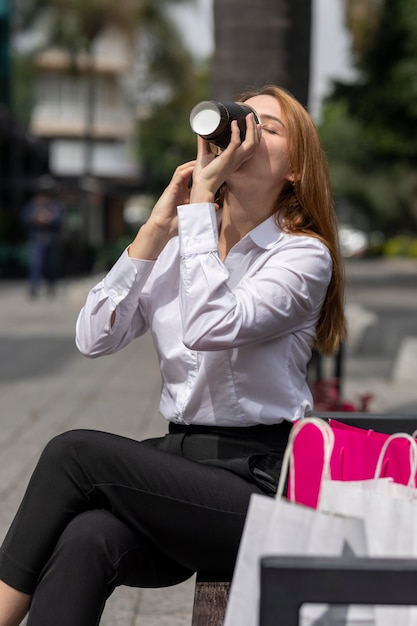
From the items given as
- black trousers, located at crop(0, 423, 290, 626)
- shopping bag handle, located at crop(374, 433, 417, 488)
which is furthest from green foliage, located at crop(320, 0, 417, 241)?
shopping bag handle, located at crop(374, 433, 417, 488)

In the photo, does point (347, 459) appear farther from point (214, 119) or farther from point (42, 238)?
point (42, 238)

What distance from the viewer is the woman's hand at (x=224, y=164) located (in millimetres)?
2746

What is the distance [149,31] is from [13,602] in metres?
38.3

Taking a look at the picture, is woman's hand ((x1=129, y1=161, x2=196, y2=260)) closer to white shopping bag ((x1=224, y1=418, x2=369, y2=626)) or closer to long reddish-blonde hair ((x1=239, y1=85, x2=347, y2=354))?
long reddish-blonde hair ((x1=239, y1=85, x2=347, y2=354))

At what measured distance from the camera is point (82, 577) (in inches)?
99.3

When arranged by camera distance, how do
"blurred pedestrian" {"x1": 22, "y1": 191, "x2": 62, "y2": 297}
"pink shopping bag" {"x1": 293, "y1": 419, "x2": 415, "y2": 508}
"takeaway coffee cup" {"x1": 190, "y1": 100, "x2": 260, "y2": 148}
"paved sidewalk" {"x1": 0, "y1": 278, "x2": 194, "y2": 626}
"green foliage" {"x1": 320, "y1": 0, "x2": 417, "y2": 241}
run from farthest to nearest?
"green foliage" {"x1": 320, "y1": 0, "x2": 417, "y2": 241} < "blurred pedestrian" {"x1": 22, "y1": 191, "x2": 62, "y2": 297} < "paved sidewalk" {"x1": 0, "y1": 278, "x2": 194, "y2": 626} < "takeaway coffee cup" {"x1": 190, "y1": 100, "x2": 260, "y2": 148} < "pink shopping bag" {"x1": 293, "y1": 419, "x2": 415, "y2": 508}

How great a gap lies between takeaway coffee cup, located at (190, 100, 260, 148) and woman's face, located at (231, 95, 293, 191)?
0.63 feet

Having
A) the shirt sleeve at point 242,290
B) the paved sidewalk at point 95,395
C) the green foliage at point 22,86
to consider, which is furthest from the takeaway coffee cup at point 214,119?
the green foliage at point 22,86

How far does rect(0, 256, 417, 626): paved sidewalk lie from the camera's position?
4.13 metres

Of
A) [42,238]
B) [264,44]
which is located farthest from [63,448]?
[42,238]

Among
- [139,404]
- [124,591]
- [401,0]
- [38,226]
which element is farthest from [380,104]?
[124,591]

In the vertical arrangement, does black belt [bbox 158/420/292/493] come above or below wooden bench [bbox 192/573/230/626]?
above

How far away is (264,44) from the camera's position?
7.02 metres

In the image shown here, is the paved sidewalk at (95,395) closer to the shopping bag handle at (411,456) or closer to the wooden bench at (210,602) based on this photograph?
the wooden bench at (210,602)
